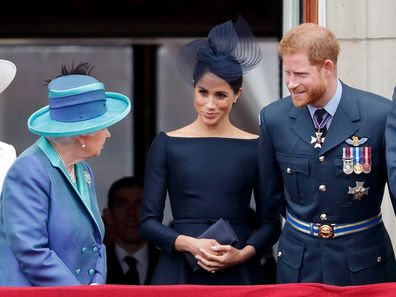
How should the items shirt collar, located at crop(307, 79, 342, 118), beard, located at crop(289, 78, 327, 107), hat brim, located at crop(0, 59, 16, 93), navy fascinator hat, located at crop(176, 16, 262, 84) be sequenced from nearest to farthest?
beard, located at crop(289, 78, 327, 107)
shirt collar, located at crop(307, 79, 342, 118)
navy fascinator hat, located at crop(176, 16, 262, 84)
hat brim, located at crop(0, 59, 16, 93)

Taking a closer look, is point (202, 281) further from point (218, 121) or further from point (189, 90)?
point (189, 90)

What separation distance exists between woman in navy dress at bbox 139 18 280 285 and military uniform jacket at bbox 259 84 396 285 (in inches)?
13.2

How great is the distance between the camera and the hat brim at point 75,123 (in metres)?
4.54

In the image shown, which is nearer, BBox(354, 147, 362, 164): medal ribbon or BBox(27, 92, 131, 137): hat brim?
BBox(27, 92, 131, 137): hat brim

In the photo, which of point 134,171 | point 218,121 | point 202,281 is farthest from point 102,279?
point 134,171

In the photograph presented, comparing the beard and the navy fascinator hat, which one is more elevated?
the navy fascinator hat

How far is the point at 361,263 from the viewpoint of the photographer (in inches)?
192

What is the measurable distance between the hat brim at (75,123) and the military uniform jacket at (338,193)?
27.3 inches

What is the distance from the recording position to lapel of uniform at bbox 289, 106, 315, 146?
4906mm

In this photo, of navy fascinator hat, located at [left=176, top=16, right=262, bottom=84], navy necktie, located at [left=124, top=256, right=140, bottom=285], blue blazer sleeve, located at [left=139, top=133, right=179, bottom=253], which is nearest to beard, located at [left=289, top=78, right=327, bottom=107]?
navy fascinator hat, located at [left=176, top=16, right=262, bottom=84]

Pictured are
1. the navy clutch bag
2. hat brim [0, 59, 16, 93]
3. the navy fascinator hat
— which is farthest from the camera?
hat brim [0, 59, 16, 93]

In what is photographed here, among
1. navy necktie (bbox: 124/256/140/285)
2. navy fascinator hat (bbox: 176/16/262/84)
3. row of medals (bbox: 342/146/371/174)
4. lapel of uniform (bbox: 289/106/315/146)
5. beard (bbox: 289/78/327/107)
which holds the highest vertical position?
navy fascinator hat (bbox: 176/16/262/84)

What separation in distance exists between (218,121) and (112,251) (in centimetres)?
197

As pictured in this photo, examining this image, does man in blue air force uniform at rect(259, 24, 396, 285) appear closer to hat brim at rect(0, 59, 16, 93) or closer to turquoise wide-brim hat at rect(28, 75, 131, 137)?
turquoise wide-brim hat at rect(28, 75, 131, 137)
